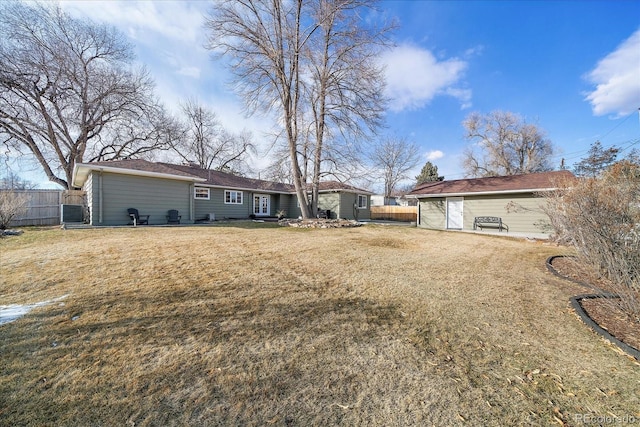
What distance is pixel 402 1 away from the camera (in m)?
10.5

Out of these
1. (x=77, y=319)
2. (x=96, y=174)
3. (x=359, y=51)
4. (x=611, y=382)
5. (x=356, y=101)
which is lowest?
(x=611, y=382)

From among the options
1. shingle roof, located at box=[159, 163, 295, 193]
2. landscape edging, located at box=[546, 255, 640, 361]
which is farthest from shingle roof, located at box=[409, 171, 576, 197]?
shingle roof, located at box=[159, 163, 295, 193]

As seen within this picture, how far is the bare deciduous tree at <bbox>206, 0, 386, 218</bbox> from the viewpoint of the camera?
42.4ft

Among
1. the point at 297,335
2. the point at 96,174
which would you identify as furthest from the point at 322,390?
the point at 96,174

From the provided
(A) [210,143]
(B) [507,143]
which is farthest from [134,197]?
(B) [507,143]

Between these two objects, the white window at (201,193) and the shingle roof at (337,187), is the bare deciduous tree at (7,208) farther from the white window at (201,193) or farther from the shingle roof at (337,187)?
the shingle roof at (337,187)

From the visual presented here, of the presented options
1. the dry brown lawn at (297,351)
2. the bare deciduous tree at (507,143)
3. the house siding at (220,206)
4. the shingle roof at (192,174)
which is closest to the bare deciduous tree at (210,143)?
the shingle roof at (192,174)

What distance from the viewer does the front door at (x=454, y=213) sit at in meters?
15.1

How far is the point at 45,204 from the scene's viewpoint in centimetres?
1280

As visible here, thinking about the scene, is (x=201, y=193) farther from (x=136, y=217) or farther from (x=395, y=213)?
(x=395, y=213)

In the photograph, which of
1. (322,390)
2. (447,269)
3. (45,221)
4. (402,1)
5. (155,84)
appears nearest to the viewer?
(322,390)

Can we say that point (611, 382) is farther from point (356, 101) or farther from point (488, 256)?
point (356, 101)

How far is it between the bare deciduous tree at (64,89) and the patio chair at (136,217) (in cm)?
1090

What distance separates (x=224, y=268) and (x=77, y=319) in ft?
7.28
